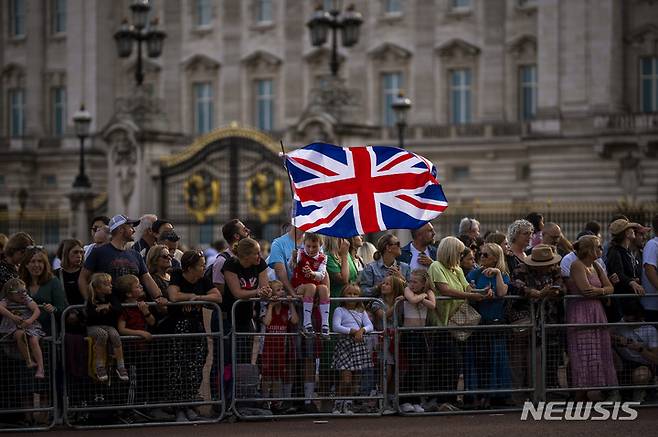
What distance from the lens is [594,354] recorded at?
1670 cm

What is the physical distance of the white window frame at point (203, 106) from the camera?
193ft

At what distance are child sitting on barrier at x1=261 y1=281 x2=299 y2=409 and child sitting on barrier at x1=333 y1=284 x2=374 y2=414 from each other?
0.43 metres

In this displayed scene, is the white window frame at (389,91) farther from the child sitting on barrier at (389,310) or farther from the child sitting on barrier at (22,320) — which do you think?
the child sitting on barrier at (22,320)

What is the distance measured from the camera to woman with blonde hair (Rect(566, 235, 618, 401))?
1664cm

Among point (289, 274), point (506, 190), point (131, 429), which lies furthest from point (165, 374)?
point (506, 190)

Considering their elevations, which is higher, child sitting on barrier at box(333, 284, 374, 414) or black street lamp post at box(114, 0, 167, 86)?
black street lamp post at box(114, 0, 167, 86)

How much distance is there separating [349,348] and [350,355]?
0.07 metres

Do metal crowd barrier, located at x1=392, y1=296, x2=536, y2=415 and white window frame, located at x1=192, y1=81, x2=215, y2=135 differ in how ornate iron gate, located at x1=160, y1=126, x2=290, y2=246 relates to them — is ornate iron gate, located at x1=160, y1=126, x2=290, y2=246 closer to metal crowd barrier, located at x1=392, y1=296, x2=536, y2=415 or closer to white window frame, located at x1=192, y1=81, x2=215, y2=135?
metal crowd barrier, located at x1=392, y1=296, x2=536, y2=415

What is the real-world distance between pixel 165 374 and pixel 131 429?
1.98 feet

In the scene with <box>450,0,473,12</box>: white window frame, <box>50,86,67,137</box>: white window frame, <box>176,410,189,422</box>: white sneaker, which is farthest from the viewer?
<box>50,86,67,137</box>: white window frame

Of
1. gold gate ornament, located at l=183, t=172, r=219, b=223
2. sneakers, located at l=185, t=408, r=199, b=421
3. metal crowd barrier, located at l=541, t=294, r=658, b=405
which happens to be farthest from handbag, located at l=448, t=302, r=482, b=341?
gold gate ornament, located at l=183, t=172, r=219, b=223

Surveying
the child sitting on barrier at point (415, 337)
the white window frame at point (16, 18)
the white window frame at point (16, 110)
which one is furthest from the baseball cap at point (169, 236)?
the white window frame at point (16, 18)

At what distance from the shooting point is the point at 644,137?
47.1 meters

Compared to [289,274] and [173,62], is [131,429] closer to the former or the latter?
[289,274]
